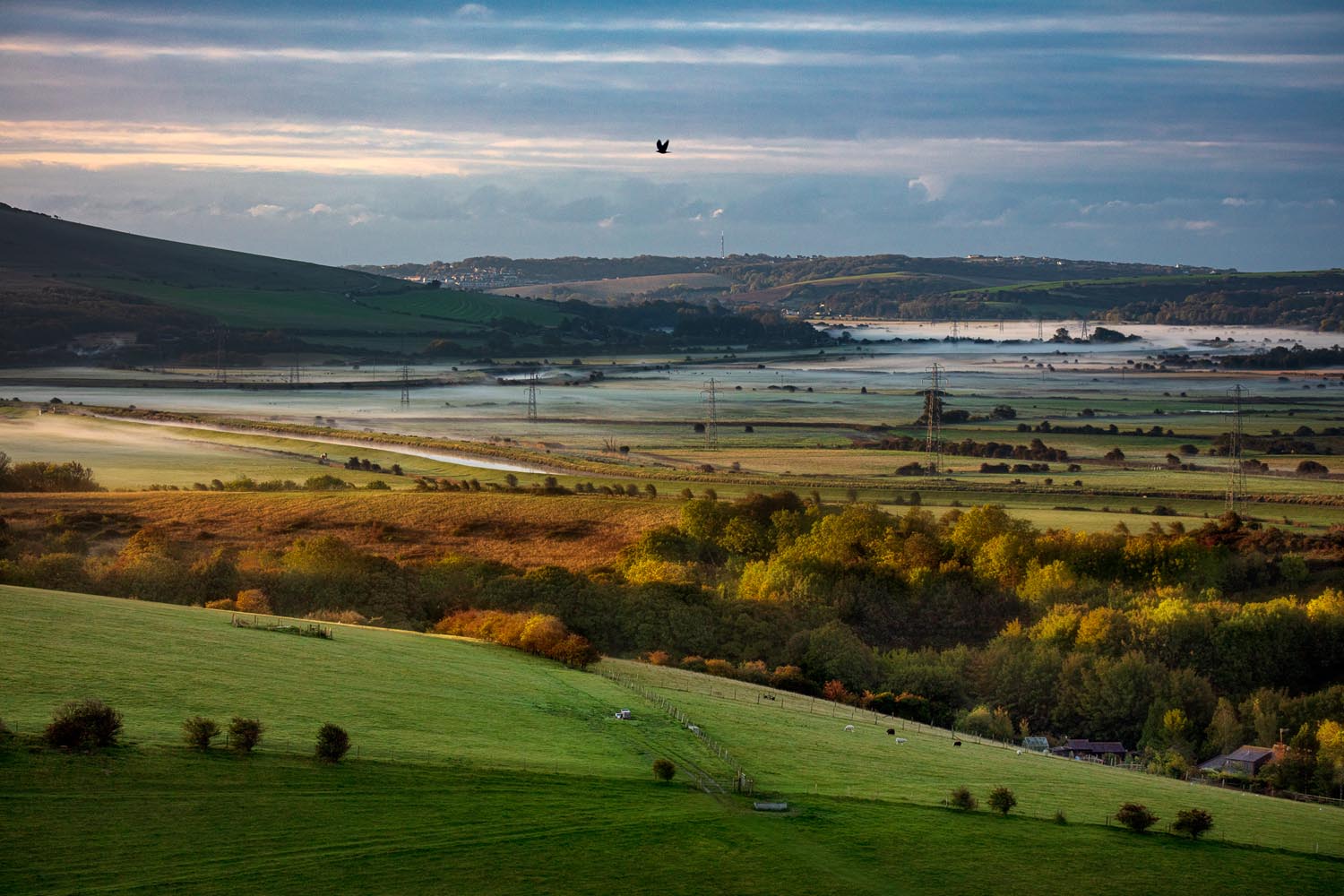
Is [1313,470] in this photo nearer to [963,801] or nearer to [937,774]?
[937,774]

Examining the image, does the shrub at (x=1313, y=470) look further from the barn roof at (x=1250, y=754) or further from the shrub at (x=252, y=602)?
the shrub at (x=252, y=602)

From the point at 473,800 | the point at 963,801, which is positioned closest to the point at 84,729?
the point at 473,800

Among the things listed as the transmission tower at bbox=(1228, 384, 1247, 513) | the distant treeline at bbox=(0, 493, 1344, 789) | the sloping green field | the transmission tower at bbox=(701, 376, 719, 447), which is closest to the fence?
the sloping green field

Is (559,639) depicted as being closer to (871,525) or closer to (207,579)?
(207,579)

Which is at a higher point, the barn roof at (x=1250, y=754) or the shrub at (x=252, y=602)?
the shrub at (x=252, y=602)

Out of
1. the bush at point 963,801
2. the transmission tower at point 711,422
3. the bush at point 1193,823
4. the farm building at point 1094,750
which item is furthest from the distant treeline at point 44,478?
the bush at point 1193,823

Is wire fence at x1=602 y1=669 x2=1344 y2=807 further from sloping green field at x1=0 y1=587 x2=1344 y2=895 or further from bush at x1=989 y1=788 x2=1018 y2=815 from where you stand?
bush at x1=989 y1=788 x2=1018 y2=815

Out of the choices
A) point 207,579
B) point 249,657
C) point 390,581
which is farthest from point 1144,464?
point 249,657
